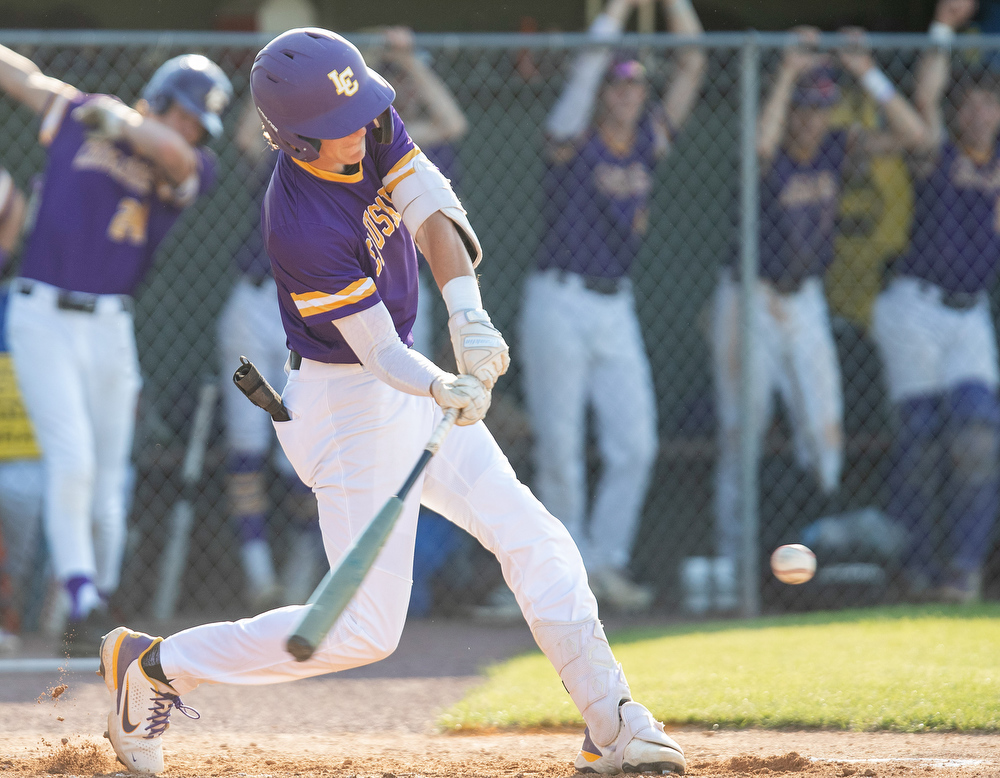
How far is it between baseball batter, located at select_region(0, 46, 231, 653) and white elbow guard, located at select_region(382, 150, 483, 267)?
2154mm

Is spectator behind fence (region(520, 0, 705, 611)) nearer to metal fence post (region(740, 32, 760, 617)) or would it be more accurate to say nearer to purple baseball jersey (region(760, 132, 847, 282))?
metal fence post (region(740, 32, 760, 617))

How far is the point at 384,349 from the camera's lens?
2.77 metres

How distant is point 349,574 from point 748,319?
3.38 metres

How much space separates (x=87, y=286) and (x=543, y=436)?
83.0 inches

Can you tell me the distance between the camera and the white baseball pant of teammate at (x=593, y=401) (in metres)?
5.54

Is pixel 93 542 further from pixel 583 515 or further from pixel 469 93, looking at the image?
pixel 469 93

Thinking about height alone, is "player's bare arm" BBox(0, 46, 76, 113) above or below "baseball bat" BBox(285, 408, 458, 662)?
above

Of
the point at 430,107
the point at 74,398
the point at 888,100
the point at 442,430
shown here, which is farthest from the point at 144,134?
the point at 888,100

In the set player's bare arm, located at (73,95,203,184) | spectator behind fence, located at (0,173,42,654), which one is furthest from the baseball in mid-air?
spectator behind fence, located at (0,173,42,654)

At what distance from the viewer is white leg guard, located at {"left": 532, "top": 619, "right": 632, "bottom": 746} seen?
2861mm

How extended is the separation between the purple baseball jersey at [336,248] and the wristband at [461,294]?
15 cm

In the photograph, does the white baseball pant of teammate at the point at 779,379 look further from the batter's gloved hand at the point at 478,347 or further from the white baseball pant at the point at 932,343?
the batter's gloved hand at the point at 478,347

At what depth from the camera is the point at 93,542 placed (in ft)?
16.6

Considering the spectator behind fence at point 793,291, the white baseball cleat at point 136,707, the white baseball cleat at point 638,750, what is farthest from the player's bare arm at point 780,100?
the white baseball cleat at point 136,707
